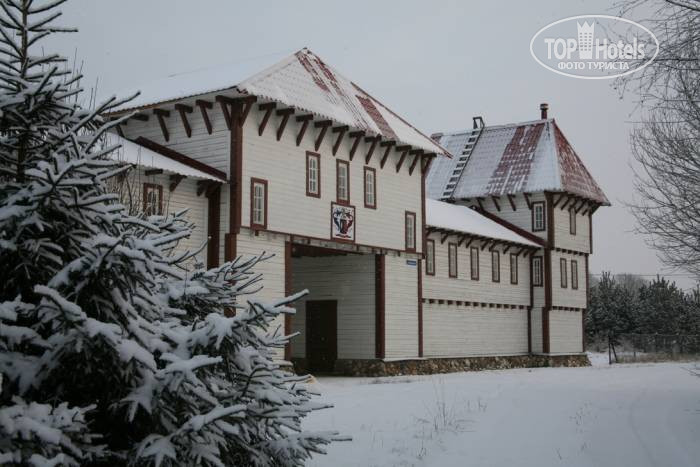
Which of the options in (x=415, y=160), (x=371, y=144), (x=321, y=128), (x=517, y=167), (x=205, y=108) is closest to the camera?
(x=205, y=108)

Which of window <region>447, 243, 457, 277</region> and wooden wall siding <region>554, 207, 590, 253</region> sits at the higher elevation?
wooden wall siding <region>554, 207, 590, 253</region>

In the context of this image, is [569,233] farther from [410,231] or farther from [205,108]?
[205,108]

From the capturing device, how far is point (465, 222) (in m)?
35.5

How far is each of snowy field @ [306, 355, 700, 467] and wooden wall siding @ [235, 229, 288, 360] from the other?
10.2ft

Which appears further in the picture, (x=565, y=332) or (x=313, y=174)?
(x=565, y=332)

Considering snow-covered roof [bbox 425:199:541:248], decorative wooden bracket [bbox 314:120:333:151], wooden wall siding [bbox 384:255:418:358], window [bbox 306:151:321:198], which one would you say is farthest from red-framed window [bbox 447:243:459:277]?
decorative wooden bracket [bbox 314:120:333:151]

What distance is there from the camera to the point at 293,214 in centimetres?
2405

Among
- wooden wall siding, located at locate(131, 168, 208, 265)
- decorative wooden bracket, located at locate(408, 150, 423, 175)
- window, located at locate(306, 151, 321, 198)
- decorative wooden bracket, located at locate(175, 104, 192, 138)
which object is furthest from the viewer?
decorative wooden bracket, located at locate(408, 150, 423, 175)

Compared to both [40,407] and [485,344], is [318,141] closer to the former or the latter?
[485,344]

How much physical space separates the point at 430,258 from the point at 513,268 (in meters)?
7.26

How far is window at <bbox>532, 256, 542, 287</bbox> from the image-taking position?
3975cm

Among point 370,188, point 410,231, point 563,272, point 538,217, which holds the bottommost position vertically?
point 563,272

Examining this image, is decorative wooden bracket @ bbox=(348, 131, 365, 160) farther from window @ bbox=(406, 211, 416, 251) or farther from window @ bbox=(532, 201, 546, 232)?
window @ bbox=(532, 201, 546, 232)

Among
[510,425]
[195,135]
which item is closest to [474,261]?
[195,135]
